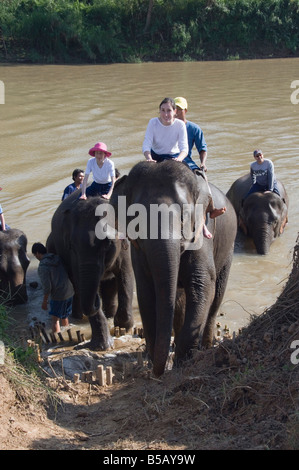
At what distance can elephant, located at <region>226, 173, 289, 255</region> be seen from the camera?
10.2m

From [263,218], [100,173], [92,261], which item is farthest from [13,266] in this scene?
[263,218]

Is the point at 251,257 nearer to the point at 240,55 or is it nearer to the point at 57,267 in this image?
the point at 57,267

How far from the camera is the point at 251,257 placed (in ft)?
32.9

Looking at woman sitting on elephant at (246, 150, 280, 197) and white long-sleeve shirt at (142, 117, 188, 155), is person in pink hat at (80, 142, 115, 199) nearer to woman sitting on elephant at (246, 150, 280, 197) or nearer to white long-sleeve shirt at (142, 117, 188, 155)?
white long-sleeve shirt at (142, 117, 188, 155)

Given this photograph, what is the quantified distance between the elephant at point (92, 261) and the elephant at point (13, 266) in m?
0.62

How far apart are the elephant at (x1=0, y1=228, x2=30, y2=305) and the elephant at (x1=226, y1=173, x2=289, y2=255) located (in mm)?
3844

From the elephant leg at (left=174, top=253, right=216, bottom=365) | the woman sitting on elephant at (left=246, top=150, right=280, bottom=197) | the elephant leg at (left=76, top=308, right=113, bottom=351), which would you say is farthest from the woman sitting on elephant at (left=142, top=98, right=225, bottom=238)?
the woman sitting on elephant at (left=246, top=150, right=280, bottom=197)

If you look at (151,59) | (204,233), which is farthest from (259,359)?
(151,59)

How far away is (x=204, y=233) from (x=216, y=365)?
117cm

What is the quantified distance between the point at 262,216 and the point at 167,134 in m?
5.00

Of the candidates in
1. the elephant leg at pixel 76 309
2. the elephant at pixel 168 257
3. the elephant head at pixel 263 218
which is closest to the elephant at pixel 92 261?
the elephant leg at pixel 76 309

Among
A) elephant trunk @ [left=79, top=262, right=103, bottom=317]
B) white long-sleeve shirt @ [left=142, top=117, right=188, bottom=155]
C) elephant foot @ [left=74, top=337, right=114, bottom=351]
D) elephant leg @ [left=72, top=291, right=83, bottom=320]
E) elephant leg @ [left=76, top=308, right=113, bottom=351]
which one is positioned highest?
Result: white long-sleeve shirt @ [left=142, top=117, right=188, bottom=155]

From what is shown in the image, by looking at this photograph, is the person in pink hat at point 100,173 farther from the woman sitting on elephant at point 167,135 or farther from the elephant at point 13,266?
the woman sitting on elephant at point 167,135

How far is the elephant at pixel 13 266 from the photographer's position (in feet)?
25.8
